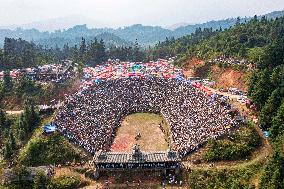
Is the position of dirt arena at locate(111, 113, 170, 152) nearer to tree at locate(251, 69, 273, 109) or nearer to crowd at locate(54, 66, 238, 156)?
crowd at locate(54, 66, 238, 156)

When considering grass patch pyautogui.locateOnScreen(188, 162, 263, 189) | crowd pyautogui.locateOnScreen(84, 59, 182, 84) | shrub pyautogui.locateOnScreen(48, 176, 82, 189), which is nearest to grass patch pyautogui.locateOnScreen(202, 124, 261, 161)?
grass patch pyautogui.locateOnScreen(188, 162, 263, 189)

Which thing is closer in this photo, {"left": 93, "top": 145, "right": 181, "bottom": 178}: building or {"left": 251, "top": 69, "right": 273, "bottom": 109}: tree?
{"left": 93, "top": 145, "right": 181, "bottom": 178}: building

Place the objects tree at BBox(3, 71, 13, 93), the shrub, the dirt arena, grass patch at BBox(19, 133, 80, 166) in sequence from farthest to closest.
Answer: tree at BBox(3, 71, 13, 93) → the dirt arena → grass patch at BBox(19, 133, 80, 166) → the shrub

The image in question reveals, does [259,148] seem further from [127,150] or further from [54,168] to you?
[54,168]

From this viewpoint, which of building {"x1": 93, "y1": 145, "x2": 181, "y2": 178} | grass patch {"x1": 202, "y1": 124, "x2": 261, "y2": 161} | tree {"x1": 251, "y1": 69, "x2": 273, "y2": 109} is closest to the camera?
building {"x1": 93, "y1": 145, "x2": 181, "y2": 178}

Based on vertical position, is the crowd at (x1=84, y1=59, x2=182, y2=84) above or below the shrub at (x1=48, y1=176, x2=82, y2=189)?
above
